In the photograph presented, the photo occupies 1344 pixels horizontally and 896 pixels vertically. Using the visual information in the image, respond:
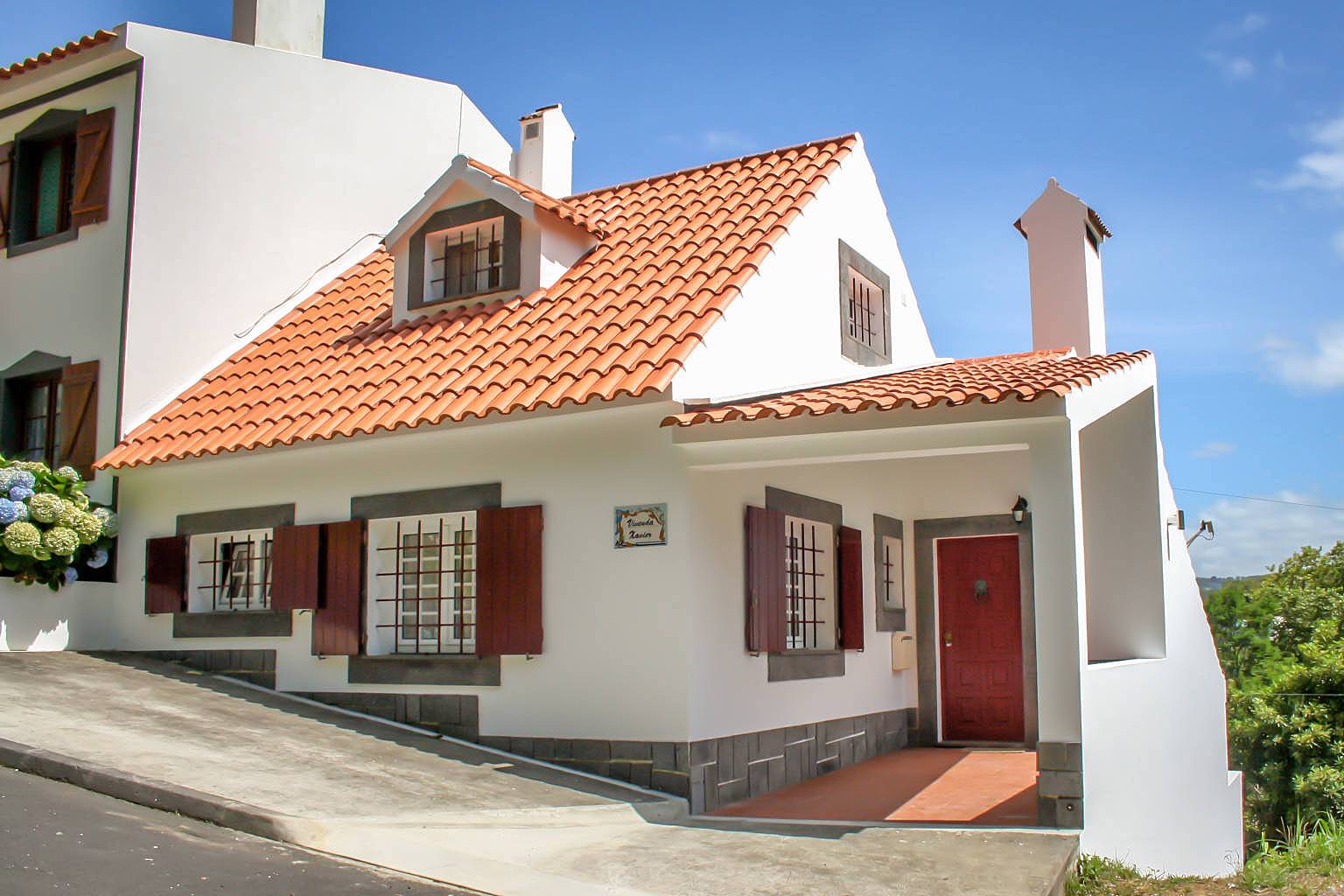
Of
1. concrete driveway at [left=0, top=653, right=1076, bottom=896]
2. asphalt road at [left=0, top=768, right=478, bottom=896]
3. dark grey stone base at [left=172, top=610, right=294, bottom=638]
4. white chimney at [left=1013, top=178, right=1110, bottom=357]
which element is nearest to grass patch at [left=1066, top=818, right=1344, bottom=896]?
concrete driveway at [left=0, top=653, right=1076, bottom=896]

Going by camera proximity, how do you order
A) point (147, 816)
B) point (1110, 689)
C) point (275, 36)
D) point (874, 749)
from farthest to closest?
point (275, 36) → point (874, 749) → point (1110, 689) → point (147, 816)

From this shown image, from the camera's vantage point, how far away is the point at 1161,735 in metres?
10.0

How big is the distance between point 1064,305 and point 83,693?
1050 cm

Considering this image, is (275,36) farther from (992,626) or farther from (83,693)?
(992,626)

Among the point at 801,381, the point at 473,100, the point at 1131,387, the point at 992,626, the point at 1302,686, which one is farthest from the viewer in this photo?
the point at 1302,686

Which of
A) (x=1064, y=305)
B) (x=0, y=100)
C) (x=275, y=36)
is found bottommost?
(x=1064, y=305)

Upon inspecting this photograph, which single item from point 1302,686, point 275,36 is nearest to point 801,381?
point 275,36

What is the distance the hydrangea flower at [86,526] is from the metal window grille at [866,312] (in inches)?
301

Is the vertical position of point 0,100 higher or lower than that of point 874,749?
higher

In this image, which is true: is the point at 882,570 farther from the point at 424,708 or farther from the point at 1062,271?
the point at 424,708

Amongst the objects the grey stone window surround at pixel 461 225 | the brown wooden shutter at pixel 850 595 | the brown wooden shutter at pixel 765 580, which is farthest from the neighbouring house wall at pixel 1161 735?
the grey stone window surround at pixel 461 225

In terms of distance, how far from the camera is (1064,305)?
1380 cm

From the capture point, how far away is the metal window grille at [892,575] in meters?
12.8

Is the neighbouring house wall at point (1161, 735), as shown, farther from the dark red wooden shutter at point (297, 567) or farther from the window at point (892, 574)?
the dark red wooden shutter at point (297, 567)
